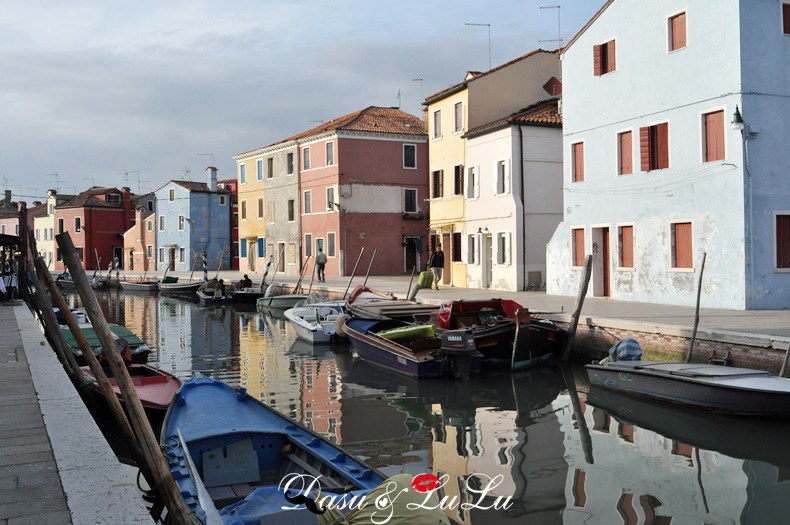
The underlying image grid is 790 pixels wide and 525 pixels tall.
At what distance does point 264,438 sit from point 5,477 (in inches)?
107

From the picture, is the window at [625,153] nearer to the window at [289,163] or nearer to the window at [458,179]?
the window at [458,179]

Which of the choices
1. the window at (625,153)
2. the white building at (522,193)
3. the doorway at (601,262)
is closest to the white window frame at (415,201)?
the white building at (522,193)

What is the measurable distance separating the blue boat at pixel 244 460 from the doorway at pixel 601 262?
1600 cm

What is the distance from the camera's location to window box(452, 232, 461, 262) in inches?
1240

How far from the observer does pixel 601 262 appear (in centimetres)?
2295

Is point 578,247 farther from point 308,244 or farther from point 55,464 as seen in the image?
point 308,244

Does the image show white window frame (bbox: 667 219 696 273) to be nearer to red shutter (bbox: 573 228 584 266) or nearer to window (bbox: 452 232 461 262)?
red shutter (bbox: 573 228 584 266)

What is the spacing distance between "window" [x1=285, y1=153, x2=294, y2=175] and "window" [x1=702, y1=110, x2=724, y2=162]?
3006cm

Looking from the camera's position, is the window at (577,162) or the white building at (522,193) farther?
the white building at (522,193)

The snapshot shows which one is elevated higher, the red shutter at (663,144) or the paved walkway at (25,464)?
the red shutter at (663,144)

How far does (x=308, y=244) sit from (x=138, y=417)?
39287mm

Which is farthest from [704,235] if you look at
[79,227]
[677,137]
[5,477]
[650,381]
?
[79,227]

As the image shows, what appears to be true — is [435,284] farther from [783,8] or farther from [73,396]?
[73,396]

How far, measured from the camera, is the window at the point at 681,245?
19.6 meters
